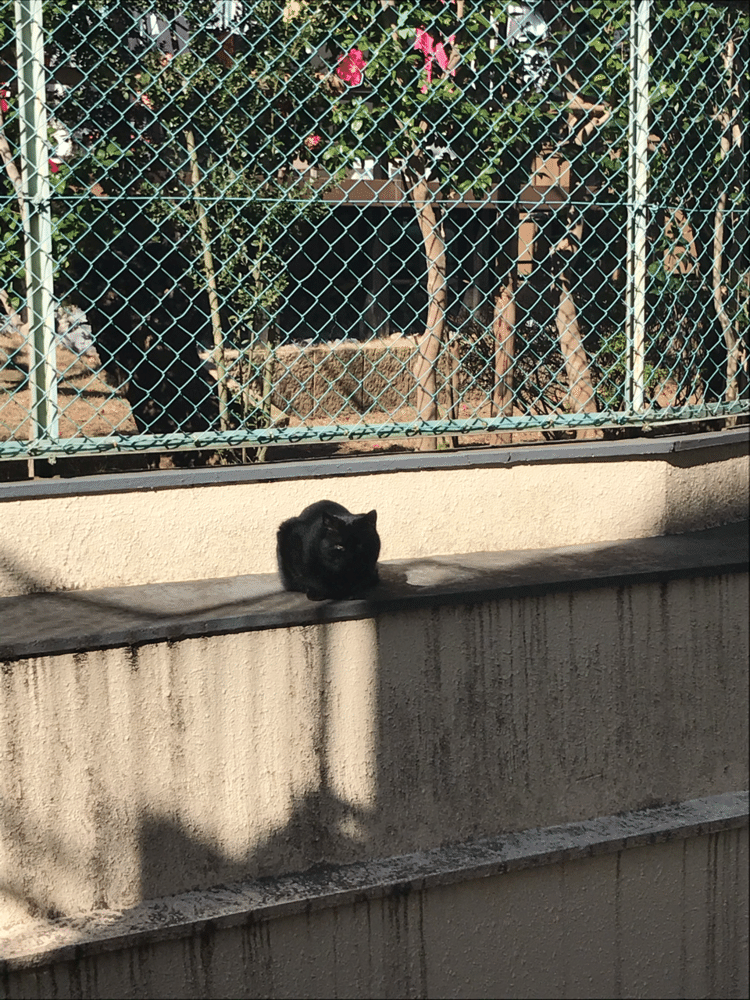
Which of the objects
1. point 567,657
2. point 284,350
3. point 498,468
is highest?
point 284,350

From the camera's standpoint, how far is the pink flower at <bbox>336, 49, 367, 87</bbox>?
3.80m

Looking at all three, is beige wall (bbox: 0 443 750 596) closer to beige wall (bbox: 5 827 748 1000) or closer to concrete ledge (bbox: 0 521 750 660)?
concrete ledge (bbox: 0 521 750 660)

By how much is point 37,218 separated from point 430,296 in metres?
1.49

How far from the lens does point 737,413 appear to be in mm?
4312

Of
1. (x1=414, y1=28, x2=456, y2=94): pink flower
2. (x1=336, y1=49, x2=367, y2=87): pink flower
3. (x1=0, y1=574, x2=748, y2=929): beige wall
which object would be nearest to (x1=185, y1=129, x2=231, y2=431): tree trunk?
(x1=336, y1=49, x2=367, y2=87): pink flower

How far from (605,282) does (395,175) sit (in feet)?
3.16

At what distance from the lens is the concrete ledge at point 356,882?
9.56 feet

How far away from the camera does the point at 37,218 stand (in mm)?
3354

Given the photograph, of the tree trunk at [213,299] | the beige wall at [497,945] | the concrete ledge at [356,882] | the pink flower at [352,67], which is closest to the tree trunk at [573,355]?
the pink flower at [352,67]

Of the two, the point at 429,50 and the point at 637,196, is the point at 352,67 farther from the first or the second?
the point at 637,196

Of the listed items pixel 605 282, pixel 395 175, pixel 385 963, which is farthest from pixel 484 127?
pixel 385 963

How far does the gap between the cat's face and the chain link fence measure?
0.33m

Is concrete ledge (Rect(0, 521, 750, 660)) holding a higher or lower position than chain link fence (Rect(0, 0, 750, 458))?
lower

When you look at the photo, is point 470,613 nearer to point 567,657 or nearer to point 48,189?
point 567,657
